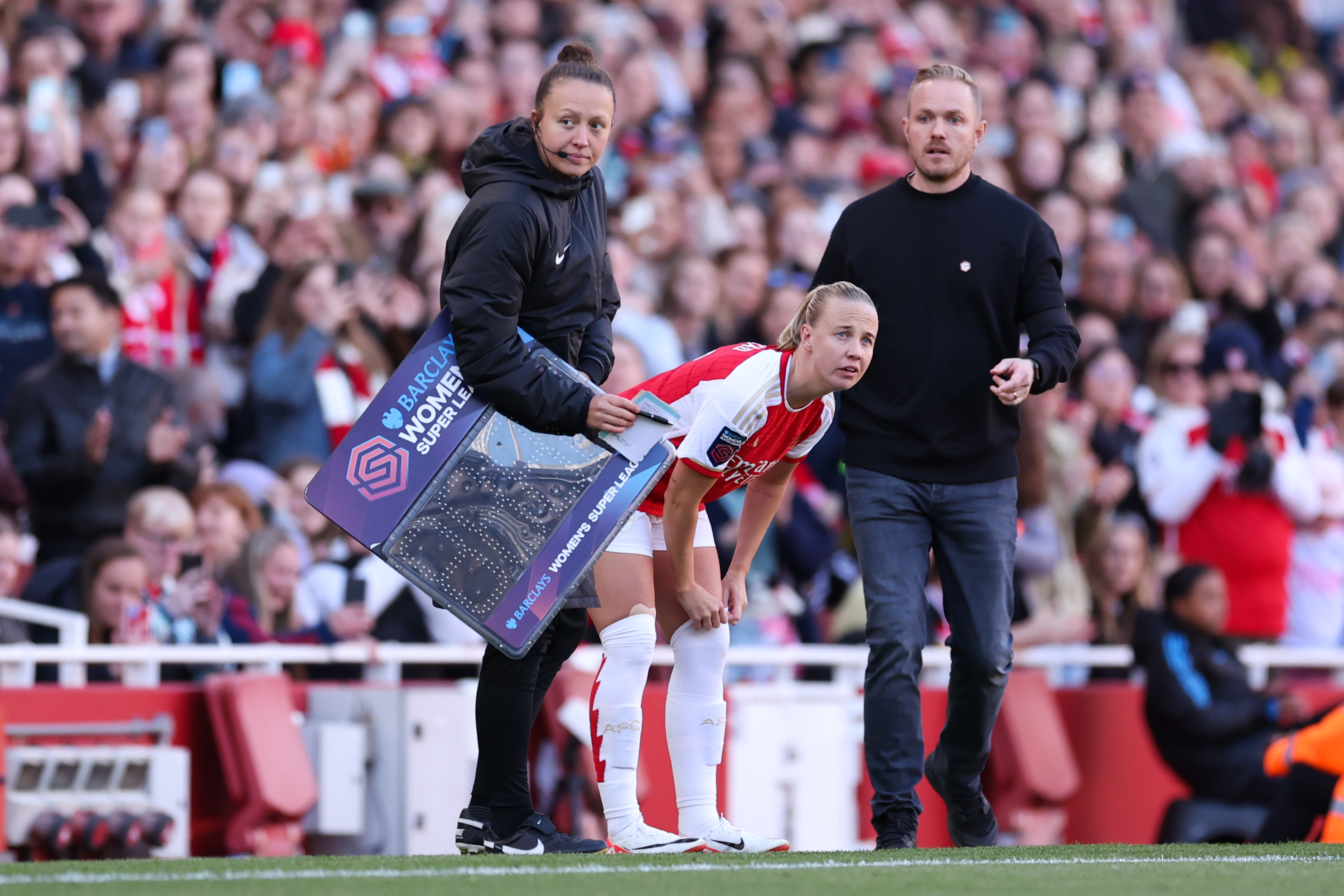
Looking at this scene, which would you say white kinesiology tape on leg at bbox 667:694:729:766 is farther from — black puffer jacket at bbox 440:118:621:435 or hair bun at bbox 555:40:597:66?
hair bun at bbox 555:40:597:66

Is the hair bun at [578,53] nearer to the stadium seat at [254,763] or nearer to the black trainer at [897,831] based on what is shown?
the black trainer at [897,831]

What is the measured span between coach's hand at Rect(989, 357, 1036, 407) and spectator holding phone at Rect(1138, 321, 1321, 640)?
4.55 meters

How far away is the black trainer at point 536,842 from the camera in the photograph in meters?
5.48

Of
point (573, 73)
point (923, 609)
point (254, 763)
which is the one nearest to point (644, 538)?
point (923, 609)

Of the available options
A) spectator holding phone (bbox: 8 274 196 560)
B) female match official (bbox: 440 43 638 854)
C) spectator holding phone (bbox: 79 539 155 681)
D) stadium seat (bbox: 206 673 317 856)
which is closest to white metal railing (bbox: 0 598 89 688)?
spectator holding phone (bbox: 79 539 155 681)

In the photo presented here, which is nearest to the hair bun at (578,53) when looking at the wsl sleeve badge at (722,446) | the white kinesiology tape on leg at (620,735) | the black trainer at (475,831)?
the wsl sleeve badge at (722,446)

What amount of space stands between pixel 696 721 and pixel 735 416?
Answer: 0.91 metres

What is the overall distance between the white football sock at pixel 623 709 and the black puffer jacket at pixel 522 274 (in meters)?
0.63

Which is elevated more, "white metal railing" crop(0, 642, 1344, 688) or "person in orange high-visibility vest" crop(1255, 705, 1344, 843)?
"white metal railing" crop(0, 642, 1344, 688)

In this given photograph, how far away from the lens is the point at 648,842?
18.5 feet

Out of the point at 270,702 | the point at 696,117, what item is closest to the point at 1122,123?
the point at 696,117

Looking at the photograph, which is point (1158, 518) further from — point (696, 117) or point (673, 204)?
point (696, 117)

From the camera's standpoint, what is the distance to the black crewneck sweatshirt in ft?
19.8

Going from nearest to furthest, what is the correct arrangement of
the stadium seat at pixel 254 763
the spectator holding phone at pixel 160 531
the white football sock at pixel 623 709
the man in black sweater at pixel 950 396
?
the white football sock at pixel 623 709
the man in black sweater at pixel 950 396
the stadium seat at pixel 254 763
the spectator holding phone at pixel 160 531
